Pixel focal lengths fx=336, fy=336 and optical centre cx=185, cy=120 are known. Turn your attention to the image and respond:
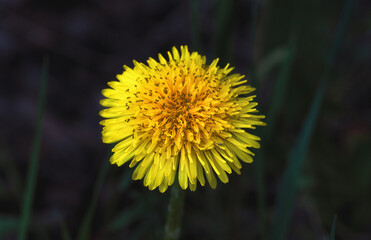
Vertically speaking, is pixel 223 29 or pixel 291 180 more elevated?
pixel 223 29

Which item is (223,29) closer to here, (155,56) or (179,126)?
(179,126)

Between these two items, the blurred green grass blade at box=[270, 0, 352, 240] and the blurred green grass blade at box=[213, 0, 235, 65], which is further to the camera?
the blurred green grass blade at box=[213, 0, 235, 65]

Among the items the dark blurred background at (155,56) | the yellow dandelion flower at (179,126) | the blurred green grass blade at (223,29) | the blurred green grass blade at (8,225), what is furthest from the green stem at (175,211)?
the blurred green grass blade at (8,225)

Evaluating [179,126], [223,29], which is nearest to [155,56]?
[223,29]

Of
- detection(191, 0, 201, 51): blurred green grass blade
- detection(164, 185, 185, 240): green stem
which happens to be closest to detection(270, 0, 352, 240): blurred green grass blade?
detection(164, 185, 185, 240): green stem

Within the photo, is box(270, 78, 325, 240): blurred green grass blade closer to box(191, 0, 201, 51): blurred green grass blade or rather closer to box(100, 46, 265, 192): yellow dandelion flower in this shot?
box(100, 46, 265, 192): yellow dandelion flower
